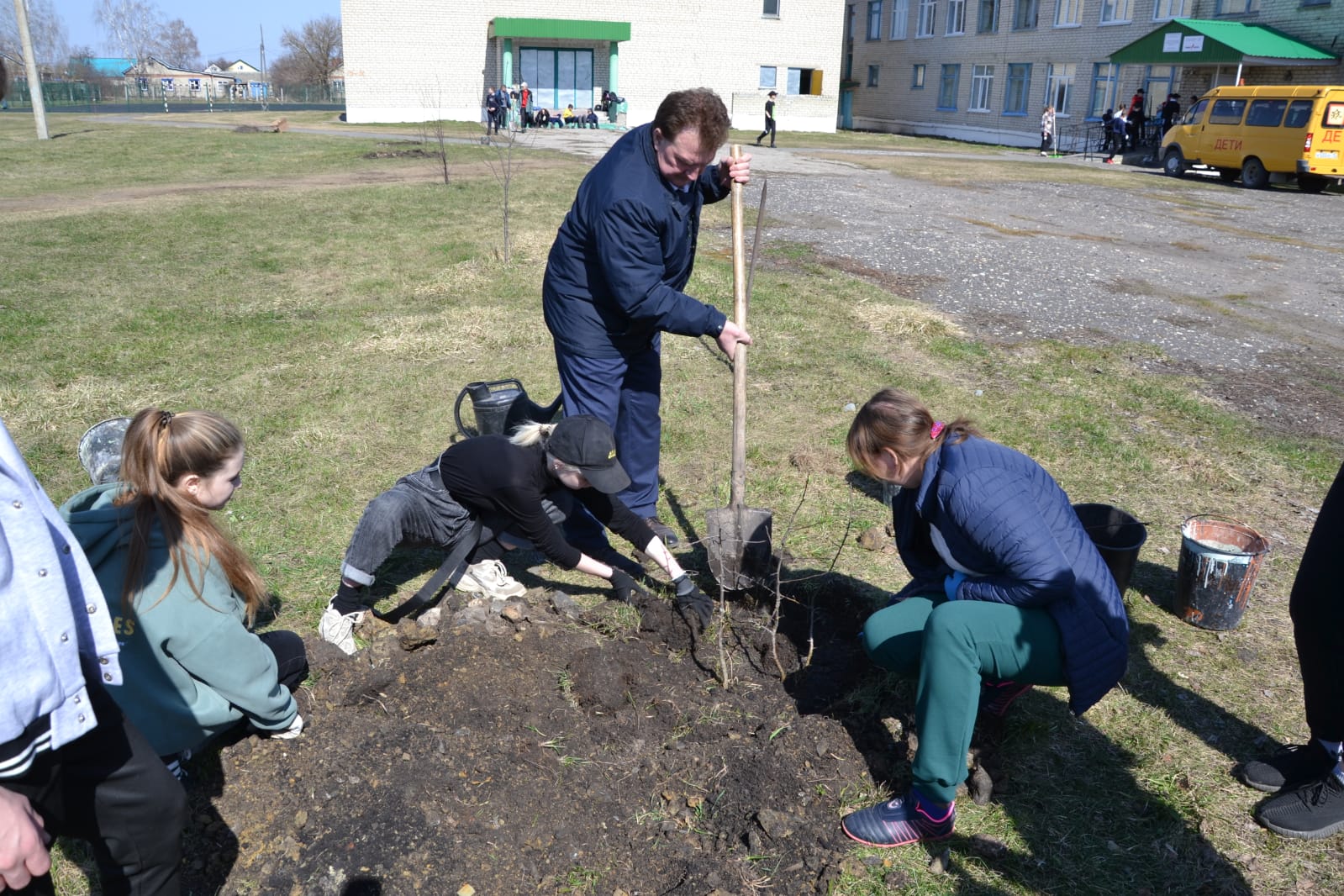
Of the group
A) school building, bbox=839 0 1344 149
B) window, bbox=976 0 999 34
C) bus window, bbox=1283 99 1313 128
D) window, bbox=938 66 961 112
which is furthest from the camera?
window, bbox=938 66 961 112

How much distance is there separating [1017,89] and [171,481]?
35.8m

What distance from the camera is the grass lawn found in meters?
2.85

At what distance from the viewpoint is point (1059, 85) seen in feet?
103

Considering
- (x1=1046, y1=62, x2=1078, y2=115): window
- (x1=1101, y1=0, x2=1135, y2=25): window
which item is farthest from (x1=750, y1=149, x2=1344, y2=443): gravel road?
(x1=1046, y1=62, x2=1078, y2=115): window

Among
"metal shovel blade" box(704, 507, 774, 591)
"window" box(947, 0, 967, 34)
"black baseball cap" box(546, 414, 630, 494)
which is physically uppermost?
"window" box(947, 0, 967, 34)

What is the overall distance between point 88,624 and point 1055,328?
7.70 metres

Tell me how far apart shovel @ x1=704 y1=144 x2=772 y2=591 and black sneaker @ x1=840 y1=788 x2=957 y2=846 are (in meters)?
1.16

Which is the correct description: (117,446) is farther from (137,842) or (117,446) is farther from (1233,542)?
(1233,542)

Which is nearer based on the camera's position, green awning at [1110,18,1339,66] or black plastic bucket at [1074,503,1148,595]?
black plastic bucket at [1074,503,1148,595]

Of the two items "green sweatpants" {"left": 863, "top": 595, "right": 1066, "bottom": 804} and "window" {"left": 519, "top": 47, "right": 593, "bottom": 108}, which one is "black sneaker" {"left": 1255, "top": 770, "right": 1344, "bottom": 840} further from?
"window" {"left": 519, "top": 47, "right": 593, "bottom": 108}

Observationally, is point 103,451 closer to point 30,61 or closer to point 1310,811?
point 1310,811

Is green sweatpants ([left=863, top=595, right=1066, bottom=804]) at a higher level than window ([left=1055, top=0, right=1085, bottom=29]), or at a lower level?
lower

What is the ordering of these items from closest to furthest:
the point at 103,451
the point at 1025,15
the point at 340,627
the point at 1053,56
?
the point at 340,627 < the point at 103,451 < the point at 1053,56 < the point at 1025,15

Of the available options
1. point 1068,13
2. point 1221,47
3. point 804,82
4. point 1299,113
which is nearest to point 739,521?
point 1299,113
